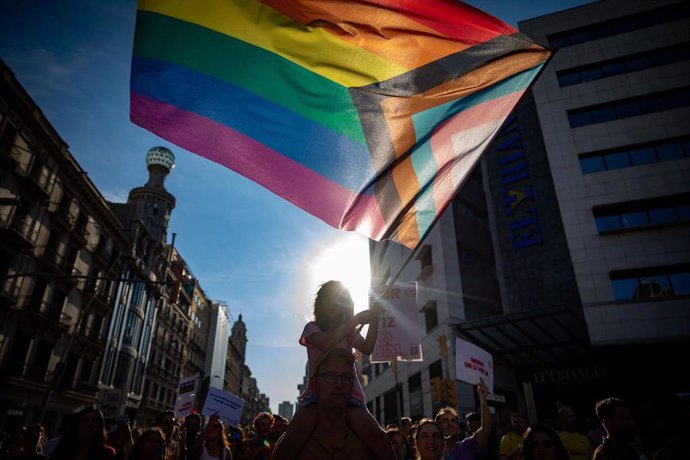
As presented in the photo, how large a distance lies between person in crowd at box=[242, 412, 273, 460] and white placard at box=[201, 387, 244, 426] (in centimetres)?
149

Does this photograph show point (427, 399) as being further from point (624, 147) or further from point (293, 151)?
point (293, 151)

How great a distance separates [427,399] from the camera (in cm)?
2298

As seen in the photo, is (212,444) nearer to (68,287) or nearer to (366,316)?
(366,316)

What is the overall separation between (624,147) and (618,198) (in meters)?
3.02

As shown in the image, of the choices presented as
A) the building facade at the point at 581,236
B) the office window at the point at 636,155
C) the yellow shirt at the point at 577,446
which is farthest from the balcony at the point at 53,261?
the office window at the point at 636,155

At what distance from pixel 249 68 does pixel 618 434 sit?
517 cm

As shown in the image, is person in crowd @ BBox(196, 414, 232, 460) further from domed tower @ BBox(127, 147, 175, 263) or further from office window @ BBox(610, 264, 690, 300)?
domed tower @ BBox(127, 147, 175, 263)

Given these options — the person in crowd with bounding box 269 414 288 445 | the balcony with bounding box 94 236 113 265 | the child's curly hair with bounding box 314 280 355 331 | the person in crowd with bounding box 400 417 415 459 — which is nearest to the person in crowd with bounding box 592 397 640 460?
the person in crowd with bounding box 400 417 415 459

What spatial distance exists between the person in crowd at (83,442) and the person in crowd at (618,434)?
510 cm

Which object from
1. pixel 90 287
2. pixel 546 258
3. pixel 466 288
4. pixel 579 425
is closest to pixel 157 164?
pixel 90 287

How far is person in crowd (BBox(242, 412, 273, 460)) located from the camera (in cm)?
619

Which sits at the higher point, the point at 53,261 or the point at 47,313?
the point at 53,261

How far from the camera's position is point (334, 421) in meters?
2.12

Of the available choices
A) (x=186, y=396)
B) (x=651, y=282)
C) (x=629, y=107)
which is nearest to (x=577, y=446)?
(x=186, y=396)
